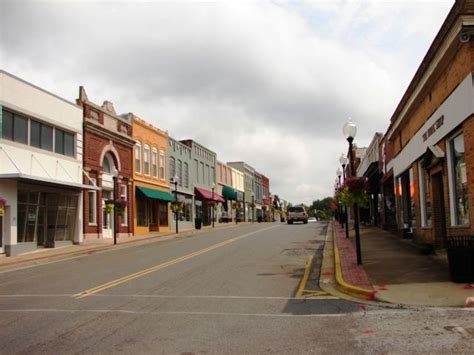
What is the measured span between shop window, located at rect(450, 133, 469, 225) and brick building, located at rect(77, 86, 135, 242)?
1956 centimetres

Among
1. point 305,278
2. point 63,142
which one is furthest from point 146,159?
point 305,278

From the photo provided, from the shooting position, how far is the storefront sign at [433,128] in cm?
1636

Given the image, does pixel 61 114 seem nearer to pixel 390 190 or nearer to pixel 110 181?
pixel 110 181

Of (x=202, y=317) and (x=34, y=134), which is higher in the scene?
(x=34, y=134)

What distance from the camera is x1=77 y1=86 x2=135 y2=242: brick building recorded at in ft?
107

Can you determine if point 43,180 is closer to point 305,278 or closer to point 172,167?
point 305,278

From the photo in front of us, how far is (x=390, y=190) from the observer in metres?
32.5

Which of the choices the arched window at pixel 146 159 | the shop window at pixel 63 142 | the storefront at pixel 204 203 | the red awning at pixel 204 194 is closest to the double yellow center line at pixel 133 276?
the shop window at pixel 63 142

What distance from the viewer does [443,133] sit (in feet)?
52.6

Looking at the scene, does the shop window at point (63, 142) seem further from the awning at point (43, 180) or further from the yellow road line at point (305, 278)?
the yellow road line at point (305, 278)

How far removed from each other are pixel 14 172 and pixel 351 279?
16880 millimetres

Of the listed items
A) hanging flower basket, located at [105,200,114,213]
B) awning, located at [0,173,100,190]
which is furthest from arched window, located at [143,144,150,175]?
awning, located at [0,173,100,190]

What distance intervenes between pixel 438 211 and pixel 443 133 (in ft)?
10.9

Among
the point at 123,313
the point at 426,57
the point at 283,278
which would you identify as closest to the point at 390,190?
the point at 426,57
